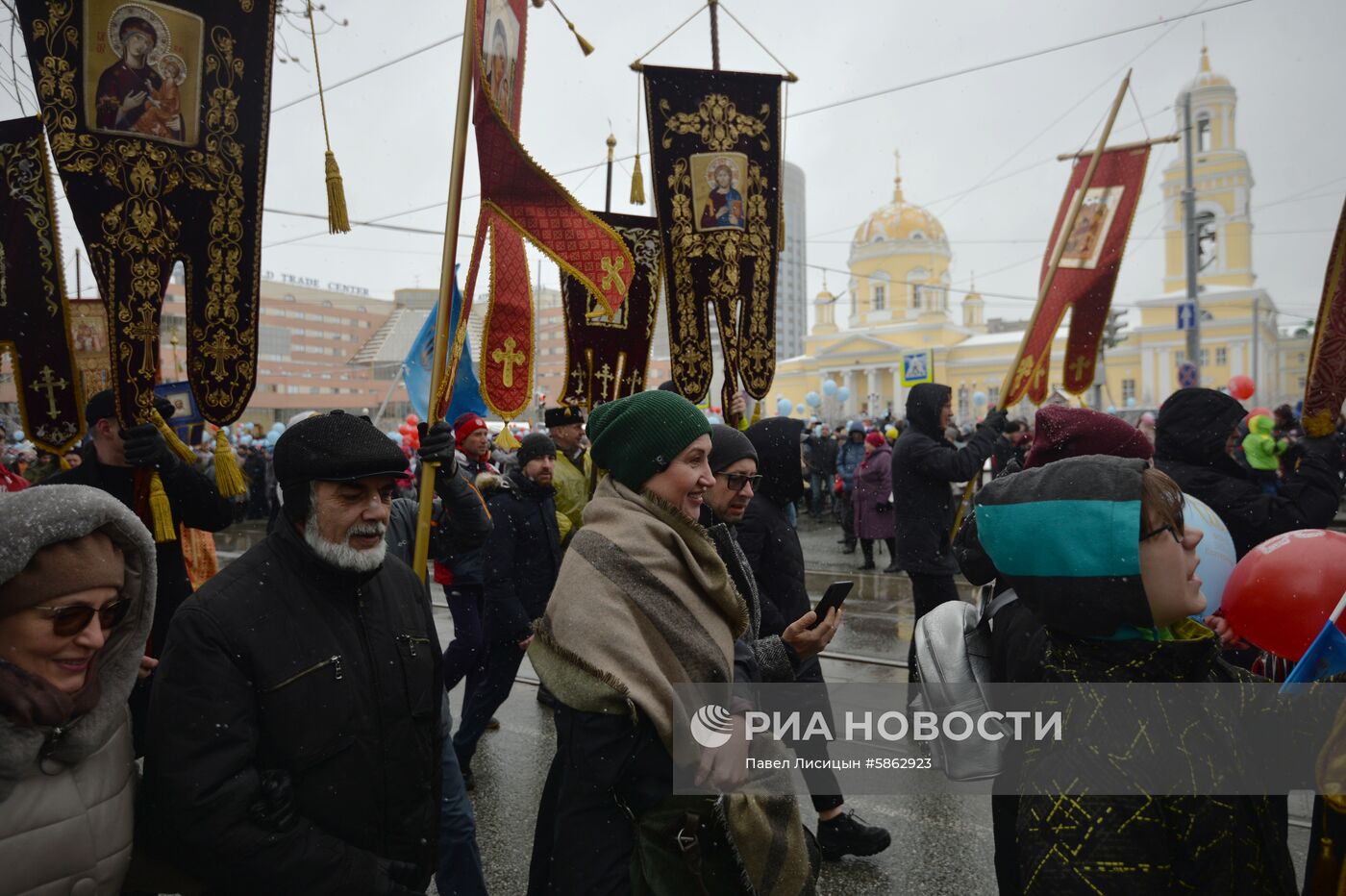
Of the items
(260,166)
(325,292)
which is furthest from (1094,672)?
(325,292)

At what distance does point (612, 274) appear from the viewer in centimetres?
430

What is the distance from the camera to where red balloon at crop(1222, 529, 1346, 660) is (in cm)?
204

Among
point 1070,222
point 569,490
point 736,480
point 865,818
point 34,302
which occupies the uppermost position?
point 1070,222

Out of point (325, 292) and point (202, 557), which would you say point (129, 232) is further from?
point (325, 292)

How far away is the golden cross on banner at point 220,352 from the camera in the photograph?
3398 mm

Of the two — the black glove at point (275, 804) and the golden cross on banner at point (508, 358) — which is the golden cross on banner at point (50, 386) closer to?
the golden cross on banner at point (508, 358)

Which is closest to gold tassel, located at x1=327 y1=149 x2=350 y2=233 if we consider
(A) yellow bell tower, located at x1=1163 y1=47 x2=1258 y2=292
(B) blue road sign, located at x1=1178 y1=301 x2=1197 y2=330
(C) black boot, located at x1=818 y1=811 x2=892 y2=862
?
(C) black boot, located at x1=818 y1=811 x2=892 y2=862

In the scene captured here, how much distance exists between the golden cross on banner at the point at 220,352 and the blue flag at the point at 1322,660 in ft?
11.7

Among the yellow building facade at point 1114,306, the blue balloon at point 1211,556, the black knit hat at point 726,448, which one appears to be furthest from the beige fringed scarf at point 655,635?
the yellow building facade at point 1114,306

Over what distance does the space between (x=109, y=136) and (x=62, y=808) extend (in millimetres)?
2457

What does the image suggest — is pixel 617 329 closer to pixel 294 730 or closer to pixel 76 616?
pixel 294 730

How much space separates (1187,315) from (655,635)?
737 inches

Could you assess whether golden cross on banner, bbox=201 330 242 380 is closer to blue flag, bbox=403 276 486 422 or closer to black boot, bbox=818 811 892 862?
blue flag, bbox=403 276 486 422

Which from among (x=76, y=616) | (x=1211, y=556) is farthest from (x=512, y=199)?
(x=1211, y=556)
